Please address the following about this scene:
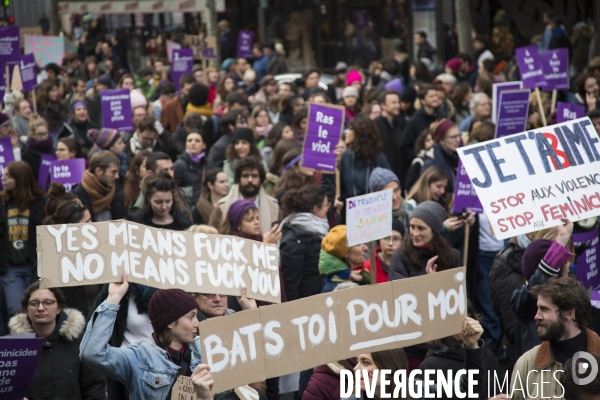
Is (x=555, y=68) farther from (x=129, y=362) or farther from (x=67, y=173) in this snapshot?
(x=129, y=362)

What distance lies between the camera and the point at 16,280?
7.54 metres

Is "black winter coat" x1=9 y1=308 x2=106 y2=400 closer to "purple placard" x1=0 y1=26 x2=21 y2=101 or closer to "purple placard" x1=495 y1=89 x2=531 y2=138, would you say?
"purple placard" x1=495 y1=89 x2=531 y2=138

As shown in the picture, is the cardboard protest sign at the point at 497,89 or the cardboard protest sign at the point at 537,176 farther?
the cardboard protest sign at the point at 497,89

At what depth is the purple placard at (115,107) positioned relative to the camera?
1154cm

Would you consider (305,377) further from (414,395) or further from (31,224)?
(31,224)

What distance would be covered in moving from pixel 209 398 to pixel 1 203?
4.34 metres

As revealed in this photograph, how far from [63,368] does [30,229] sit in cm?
261

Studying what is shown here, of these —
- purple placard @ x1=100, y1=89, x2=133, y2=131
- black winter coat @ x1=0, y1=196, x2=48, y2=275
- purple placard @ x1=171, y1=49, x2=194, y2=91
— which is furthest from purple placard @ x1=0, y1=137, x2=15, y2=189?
purple placard @ x1=171, y1=49, x2=194, y2=91

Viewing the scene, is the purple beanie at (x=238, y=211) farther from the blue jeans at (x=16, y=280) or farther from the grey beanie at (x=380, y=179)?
the blue jeans at (x=16, y=280)

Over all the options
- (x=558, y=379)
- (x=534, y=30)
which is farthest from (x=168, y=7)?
(x=558, y=379)

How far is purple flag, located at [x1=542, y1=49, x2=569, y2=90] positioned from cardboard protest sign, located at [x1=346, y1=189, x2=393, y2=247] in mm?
6241

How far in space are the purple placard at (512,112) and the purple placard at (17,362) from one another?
6.59 m

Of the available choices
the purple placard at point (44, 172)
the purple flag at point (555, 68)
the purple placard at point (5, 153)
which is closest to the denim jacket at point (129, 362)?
the purple placard at point (5, 153)

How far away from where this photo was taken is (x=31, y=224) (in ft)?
25.1
